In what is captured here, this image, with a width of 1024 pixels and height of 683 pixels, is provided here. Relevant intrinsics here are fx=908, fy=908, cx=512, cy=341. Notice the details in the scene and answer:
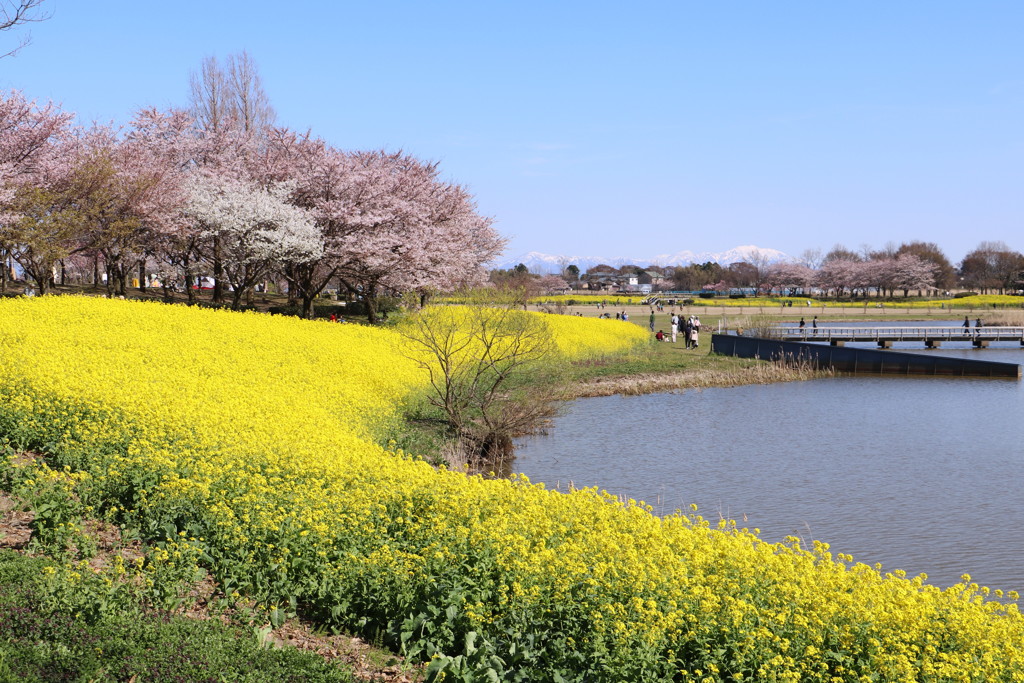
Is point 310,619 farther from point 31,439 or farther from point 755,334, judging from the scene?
point 755,334

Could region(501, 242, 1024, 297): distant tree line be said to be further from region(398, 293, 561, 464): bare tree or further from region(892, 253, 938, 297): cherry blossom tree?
region(398, 293, 561, 464): bare tree

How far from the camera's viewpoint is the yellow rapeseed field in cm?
838

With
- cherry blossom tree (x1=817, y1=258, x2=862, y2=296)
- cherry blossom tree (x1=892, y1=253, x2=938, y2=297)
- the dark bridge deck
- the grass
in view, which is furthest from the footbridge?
cherry blossom tree (x1=817, y1=258, x2=862, y2=296)

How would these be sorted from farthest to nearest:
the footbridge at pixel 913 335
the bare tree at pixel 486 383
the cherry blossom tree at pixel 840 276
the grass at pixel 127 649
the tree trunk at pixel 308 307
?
the cherry blossom tree at pixel 840 276 < the footbridge at pixel 913 335 < the tree trunk at pixel 308 307 < the bare tree at pixel 486 383 < the grass at pixel 127 649

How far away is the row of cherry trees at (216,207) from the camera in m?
41.3

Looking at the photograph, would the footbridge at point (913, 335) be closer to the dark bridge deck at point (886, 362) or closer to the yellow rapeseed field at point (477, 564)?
the dark bridge deck at point (886, 362)

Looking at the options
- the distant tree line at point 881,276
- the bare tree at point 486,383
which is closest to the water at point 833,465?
the bare tree at point 486,383

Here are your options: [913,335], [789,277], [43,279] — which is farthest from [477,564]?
[789,277]

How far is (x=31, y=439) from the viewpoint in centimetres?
1433

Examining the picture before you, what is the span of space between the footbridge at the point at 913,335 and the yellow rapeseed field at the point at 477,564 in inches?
1983

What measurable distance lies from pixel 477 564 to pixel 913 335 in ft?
209

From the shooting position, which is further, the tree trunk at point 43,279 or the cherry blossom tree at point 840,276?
the cherry blossom tree at point 840,276

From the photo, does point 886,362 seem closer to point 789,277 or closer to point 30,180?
point 30,180

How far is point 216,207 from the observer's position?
46.2 m
